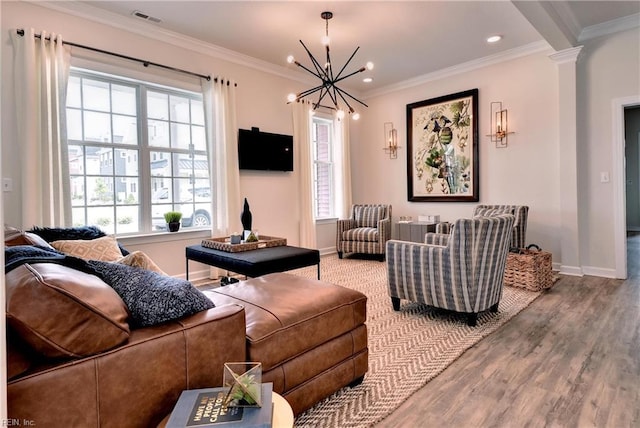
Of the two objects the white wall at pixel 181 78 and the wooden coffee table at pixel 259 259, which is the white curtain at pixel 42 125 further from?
the wooden coffee table at pixel 259 259

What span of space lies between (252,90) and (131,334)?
4.34 meters

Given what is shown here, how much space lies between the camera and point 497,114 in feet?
16.5

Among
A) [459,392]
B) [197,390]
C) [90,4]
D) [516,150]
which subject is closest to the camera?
[197,390]

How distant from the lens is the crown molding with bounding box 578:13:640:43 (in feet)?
13.0

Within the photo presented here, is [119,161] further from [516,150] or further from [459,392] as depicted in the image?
[516,150]

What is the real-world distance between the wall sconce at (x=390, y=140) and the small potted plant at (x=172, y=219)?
3.66m

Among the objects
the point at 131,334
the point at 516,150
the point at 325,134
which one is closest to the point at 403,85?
the point at 325,134

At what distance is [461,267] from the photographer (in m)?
2.75

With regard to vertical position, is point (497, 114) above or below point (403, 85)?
below

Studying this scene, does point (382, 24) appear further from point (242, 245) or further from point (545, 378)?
point (545, 378)

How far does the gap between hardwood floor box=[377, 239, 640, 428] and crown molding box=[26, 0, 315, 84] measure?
14.0 ft

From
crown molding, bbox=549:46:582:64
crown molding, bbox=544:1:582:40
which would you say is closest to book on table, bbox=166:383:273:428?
crown molding, bbox=544:1:582:40

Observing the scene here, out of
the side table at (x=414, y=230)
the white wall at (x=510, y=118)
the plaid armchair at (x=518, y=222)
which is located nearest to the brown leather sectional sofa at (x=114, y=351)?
the white wall at (x=510, y=118)

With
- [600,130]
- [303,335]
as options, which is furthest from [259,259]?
[600,130]
